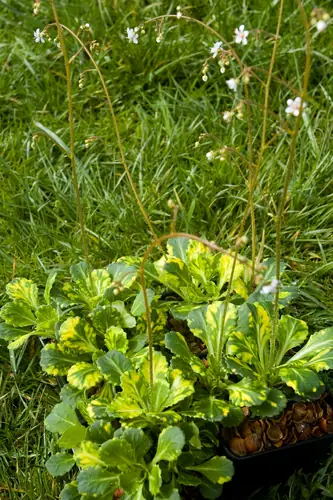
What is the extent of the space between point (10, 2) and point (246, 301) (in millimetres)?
2238

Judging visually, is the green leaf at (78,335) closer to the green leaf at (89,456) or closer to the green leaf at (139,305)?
the green leaf at (139,305)

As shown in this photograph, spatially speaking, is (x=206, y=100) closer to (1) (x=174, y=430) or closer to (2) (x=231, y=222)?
(2) (x=231, y=222)

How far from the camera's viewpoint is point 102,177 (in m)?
2.75

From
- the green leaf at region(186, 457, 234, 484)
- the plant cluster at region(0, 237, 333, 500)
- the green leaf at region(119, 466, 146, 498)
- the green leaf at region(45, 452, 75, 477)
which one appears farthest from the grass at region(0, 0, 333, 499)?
the green leaf at region(186, 457, 234, 484)

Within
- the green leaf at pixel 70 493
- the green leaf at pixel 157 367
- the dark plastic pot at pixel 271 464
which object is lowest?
the dark plastic pot at pixel 271 464

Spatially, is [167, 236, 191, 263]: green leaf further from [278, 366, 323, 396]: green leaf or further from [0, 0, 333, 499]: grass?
[278, 366, 323, 396]: green leaf

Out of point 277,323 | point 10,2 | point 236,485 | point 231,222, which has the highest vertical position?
point 10,2

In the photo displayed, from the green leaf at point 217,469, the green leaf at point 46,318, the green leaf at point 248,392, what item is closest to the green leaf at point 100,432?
the green leaf at point 217,469

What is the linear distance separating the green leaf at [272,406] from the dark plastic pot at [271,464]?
119 millimetres

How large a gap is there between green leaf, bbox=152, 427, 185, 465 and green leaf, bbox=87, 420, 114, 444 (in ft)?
0.47

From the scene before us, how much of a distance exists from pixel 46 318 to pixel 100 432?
0.47 m

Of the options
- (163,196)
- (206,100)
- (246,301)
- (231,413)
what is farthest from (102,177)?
(231,413)

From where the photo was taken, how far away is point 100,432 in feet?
5.45

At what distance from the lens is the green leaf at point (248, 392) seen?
163 cm
